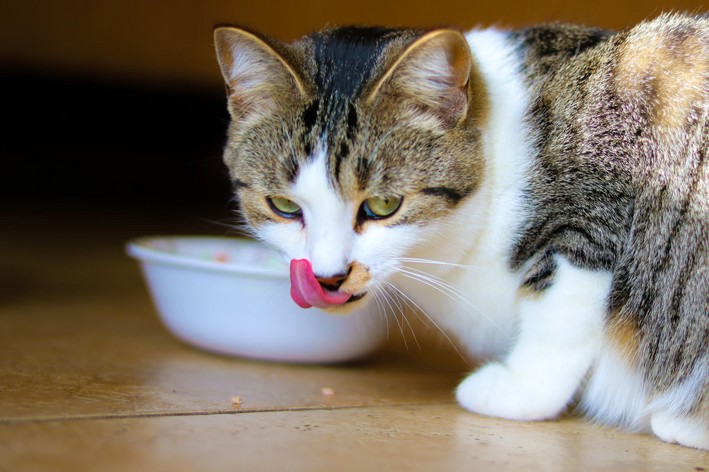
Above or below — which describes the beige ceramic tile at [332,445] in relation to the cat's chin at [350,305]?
below

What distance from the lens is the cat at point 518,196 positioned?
1.27 meters

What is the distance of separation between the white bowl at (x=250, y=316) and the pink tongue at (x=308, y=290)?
0.26m

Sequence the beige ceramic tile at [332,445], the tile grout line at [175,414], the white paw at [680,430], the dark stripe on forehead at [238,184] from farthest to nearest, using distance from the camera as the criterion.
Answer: the dark stripe on forehead at [238,184] < the white paw at [680,430] < the tile grout line at [175,414] < the beige ceramic tile at [332,445]

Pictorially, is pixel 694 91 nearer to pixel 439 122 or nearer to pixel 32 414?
pixel 439 122

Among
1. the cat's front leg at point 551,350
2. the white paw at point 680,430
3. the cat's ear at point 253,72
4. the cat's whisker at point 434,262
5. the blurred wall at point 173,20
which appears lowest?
the white paw at point 680,430

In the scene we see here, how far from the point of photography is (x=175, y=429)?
115 cm

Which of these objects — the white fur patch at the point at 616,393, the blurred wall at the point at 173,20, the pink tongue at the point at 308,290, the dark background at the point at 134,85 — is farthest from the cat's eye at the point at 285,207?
the blurred wall at the point at 173,20

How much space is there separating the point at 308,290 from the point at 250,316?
0.38 metres

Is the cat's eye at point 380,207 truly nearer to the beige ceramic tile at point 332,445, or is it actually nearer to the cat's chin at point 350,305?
the cat's chin at point 350,305

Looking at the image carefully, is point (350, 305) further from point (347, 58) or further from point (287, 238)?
point (347, 58)

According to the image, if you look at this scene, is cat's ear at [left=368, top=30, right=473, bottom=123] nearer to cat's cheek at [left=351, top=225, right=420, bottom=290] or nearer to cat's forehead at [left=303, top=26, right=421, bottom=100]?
cat's forehead at [left=303, top=26, right=421, bottom=100]

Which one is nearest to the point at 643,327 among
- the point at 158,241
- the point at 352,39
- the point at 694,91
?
the point at 694,91

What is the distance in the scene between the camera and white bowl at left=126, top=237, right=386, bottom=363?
1.60 metres

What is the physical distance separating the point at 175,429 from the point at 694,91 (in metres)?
1.01
